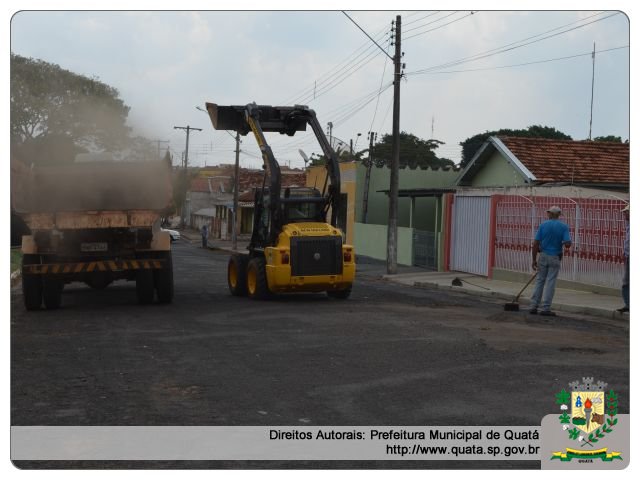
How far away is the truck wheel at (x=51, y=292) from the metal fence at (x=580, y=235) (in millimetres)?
11432

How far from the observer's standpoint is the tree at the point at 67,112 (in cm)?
1744

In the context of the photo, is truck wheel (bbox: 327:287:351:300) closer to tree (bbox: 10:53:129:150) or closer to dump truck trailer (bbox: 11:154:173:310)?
dump truck trailer (bbox: 11:154:173:310)

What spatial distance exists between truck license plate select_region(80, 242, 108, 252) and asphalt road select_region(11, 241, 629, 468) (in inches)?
44.4

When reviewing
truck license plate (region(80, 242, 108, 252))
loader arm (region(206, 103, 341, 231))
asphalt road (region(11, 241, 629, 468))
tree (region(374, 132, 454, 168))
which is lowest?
asphalt road (region(11, 241, 629, 468))

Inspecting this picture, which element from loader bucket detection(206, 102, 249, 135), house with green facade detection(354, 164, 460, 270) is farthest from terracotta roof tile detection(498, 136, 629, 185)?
loader bucket detection(206, 102, 249, 135)

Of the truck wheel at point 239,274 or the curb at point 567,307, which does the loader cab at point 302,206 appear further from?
the curb at point 567,307

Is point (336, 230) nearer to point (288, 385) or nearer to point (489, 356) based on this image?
Answer: point (489, 356)

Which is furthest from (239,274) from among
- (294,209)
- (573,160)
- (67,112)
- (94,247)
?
(573,160)

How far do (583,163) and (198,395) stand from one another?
71.2 ft

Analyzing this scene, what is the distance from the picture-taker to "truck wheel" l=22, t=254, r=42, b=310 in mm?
15977

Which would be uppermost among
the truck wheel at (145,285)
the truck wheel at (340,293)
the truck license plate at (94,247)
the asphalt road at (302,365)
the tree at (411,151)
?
the tree at (411,151)

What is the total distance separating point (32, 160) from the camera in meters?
16.0

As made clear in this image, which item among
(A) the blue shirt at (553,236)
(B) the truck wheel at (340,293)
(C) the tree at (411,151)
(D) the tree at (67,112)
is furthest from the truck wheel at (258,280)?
(C) the tree at (411,151)

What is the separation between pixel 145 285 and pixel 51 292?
1711mm
